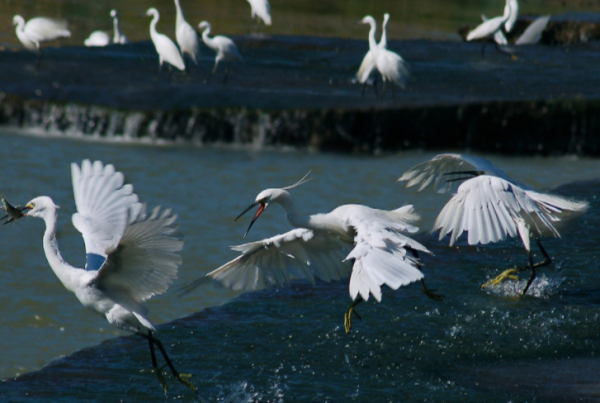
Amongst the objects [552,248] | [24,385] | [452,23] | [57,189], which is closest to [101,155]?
[57,189]

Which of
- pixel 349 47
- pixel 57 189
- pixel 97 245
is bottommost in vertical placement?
pixel 57 189

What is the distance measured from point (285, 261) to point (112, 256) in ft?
5.32

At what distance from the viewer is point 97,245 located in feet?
14.7

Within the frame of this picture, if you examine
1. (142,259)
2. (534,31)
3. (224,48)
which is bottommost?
(142,259)

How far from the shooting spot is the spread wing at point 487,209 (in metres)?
5.04

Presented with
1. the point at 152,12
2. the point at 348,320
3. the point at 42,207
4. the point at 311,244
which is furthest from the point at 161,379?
the point at 152,12

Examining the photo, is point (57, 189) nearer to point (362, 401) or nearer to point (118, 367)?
point (118, 367)

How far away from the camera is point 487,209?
5152 millimetres

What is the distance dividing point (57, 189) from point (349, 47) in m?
9.32

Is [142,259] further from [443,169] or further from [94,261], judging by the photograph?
[443,169]

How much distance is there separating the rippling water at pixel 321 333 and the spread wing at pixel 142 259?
508 mm

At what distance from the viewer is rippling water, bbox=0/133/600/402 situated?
446cm

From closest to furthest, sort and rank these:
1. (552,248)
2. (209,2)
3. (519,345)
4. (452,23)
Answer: (519,345)
(552,248)
(452,23)
(209,2)

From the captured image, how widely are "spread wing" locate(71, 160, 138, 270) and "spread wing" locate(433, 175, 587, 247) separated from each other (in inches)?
74.0
